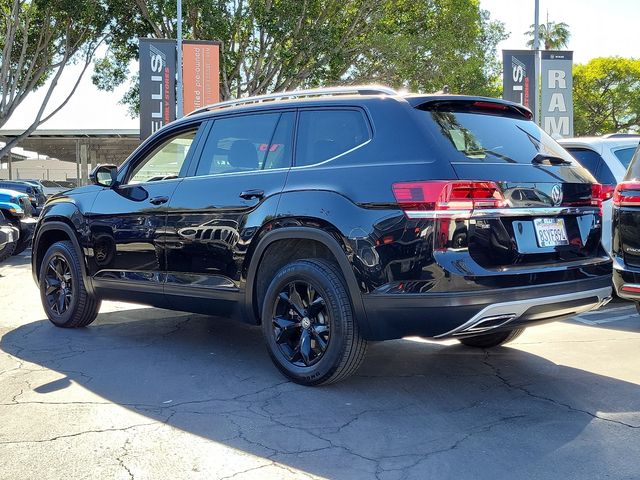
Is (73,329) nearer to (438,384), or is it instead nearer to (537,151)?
(438,384)

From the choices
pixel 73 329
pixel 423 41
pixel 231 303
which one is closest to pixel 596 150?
pixel 231 303

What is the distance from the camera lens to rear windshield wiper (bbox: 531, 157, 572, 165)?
179 inches

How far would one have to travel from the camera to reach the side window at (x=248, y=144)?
5.04m

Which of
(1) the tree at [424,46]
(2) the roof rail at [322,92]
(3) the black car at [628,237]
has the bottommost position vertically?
(3) the black car at [628,237]

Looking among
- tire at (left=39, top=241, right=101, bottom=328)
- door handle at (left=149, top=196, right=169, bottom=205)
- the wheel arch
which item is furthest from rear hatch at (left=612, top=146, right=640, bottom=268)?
tire at (left=39, top=241, right=101, bottom=328)

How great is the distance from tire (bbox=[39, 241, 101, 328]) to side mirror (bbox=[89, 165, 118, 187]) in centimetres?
68

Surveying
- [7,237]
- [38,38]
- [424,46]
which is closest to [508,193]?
[7,237]

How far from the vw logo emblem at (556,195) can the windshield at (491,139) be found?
21 cm

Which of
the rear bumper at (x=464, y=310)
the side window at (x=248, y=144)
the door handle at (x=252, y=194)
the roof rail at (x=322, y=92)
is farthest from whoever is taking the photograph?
the side window at (x=248, y=144)

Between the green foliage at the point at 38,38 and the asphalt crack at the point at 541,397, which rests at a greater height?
the green foliage at the point at 38,38

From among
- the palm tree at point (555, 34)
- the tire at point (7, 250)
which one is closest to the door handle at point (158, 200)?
the tire at point (7, 250)

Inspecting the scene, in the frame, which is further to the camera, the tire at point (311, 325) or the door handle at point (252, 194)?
the door handle at point (252, 194)

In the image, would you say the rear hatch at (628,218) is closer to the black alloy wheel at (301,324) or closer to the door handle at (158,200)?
the black alloy wheel at (301,324)

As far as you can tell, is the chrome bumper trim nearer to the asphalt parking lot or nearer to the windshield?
the asphalt parking lot
